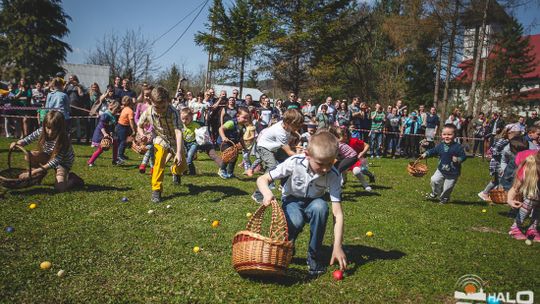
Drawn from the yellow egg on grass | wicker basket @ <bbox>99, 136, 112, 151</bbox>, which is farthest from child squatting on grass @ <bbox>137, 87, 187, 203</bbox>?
wicker basket @ <bbox>99, 136, 112, 151</bbox>

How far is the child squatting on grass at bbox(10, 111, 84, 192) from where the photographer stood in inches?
270

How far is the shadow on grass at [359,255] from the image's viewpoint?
173 inches

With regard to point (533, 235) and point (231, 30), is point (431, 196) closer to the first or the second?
point (533, 235)

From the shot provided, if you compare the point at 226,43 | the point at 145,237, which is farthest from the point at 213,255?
the point at 226,43

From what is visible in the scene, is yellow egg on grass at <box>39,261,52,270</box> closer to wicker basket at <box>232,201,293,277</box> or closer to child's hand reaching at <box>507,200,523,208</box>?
wicker basket at <box>232,201,293,277</box>

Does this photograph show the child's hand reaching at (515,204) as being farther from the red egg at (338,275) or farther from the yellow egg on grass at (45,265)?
the yellow egg on grass at (45,265)

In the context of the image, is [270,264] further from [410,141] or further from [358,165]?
[410,141]

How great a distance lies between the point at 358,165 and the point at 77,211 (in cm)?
590

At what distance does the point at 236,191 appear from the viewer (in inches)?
314

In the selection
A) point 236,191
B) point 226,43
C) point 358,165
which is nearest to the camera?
point 236,191

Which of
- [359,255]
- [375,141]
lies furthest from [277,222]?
[375,141]

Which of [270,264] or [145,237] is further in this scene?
[145,237]

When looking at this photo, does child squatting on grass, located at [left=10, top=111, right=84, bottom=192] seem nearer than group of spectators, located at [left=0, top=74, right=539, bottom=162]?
Yes

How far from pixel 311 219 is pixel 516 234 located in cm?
415
